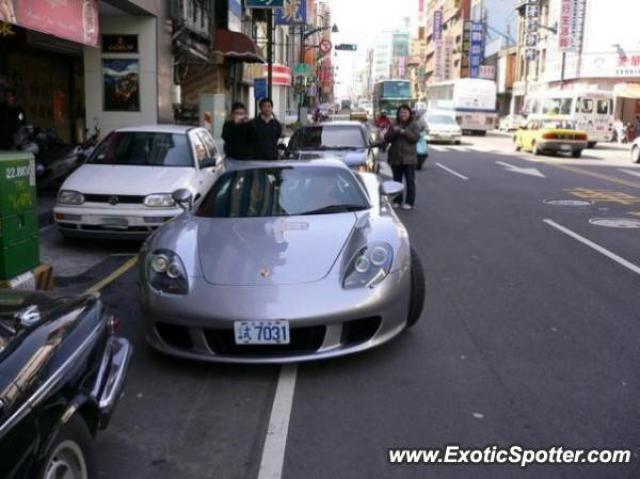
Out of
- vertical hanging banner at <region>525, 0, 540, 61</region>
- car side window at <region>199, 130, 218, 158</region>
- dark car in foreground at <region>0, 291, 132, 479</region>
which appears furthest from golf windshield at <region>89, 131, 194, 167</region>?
vertical hanging banner at <region>525, 0, 540, 61</region>

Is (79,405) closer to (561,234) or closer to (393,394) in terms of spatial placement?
(393,394)

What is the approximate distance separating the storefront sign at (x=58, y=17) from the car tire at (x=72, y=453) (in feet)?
27.8

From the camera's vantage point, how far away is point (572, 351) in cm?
500

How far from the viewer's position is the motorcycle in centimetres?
1257

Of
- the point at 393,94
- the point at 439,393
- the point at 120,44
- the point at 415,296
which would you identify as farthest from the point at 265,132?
the point at 393,94

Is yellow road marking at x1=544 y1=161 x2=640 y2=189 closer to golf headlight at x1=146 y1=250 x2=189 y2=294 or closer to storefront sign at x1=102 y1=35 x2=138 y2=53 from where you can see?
storefront sign at x1=102 y1=35 x2=138 y2=53

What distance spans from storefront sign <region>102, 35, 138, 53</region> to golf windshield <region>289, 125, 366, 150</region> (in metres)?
5.94

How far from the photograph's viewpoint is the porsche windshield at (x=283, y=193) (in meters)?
5.66

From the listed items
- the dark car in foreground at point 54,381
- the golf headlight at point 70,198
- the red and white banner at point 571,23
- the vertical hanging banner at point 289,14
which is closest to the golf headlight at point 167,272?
the dark car in foreground at point 54,381

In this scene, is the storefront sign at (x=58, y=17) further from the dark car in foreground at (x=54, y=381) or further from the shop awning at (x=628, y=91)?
the shop awning at (x=628, y=91)

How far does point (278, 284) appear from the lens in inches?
177

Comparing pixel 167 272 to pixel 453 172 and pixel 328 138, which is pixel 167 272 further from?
pixel 453 172

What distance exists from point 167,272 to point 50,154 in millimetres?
9341

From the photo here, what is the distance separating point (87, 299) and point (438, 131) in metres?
31.7
